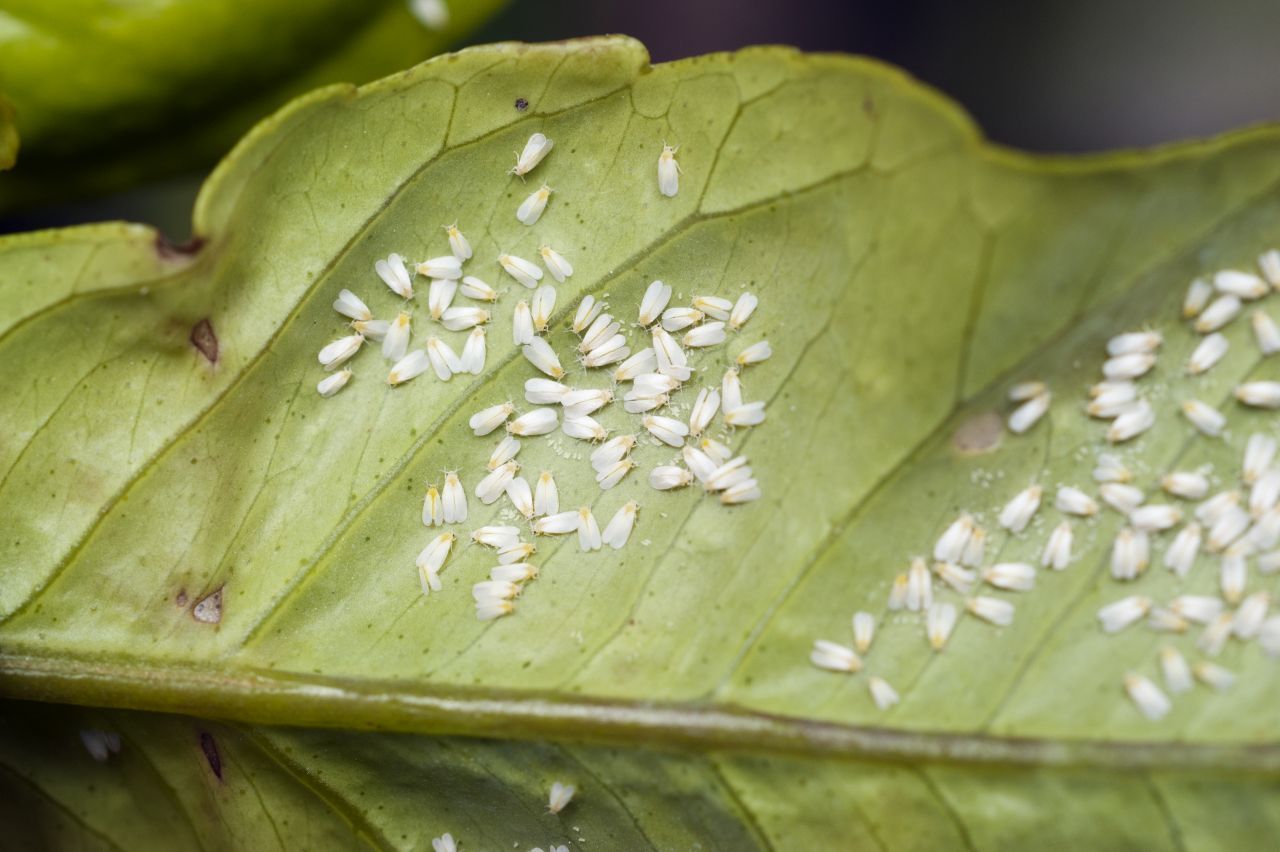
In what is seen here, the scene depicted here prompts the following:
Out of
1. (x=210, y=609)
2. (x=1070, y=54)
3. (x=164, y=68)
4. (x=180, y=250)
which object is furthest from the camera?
(x=1070, y=54)

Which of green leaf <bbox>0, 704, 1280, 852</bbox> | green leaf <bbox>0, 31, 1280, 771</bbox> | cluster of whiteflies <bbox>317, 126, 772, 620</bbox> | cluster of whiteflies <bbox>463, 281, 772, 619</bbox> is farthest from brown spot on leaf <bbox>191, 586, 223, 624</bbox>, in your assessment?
cluster of whiteflies <bbox>463, 281, 772, 619</bbox>

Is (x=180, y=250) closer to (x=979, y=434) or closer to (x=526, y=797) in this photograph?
(x=526, y=797)

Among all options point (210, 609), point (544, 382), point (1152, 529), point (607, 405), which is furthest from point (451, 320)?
point (1152, 529)

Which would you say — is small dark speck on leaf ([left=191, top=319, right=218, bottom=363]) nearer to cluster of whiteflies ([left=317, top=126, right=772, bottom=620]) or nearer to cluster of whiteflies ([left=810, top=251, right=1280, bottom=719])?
cluster of whiteflies ([left=317, top=126, right=772, bottom=620])

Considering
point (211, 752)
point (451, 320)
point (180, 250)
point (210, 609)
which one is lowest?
point (211, 752)

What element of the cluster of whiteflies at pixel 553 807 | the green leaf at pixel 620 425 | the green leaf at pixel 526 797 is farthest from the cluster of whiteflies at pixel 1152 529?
the cluster of whiteflies at pixel 553 807

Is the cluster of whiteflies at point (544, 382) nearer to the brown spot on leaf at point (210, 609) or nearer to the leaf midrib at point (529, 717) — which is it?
the leaf midrib at point (529, 717)

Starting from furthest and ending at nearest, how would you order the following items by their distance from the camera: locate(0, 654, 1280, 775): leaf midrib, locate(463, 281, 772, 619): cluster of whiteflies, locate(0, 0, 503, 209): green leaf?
locate(0, 0, 503, 209): green leaf → locate(463, 281, 772, 619): cluster of whiteflies → locate(0, 654, 1280, 775): leaf midrib
